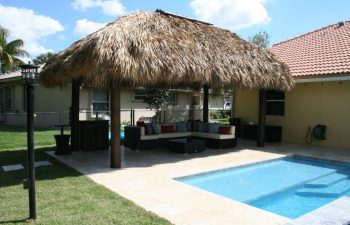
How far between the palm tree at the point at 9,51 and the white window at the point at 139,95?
9998 mm

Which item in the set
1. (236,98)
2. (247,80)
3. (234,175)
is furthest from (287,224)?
(236,98)

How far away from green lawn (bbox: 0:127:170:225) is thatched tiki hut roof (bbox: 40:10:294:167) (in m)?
1.78

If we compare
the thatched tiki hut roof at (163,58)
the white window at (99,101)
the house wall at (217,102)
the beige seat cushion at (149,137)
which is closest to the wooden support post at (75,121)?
the thatched tiki hut roof at (163,58)

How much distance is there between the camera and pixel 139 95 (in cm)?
2380

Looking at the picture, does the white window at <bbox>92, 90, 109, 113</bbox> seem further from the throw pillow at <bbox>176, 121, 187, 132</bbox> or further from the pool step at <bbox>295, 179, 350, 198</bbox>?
the pool step at <bbox>295, 179, 350, 198</bbox>

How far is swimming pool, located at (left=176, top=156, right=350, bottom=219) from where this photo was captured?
689cm

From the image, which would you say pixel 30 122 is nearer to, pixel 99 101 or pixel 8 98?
pixel 99 101

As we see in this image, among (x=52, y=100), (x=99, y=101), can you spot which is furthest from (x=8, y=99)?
(x=99, y=101)

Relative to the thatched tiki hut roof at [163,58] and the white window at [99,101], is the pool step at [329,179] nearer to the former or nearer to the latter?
the thatched tiki hut roof at [163,58]

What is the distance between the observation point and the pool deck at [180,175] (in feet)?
17.2

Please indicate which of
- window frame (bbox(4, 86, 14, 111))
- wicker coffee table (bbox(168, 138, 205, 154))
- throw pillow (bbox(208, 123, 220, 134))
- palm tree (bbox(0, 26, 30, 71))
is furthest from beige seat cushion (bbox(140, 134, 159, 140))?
palm tree (bbox(0, 26, 30, 71))

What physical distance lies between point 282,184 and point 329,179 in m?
1.65

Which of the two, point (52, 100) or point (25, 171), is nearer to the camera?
point (25, 171)

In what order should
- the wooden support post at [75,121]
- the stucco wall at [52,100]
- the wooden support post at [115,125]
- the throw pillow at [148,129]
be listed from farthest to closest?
the stucco wall at [52,100] < the throw pillow at [148,129] < the wooden support post at [75,121] < the wooden support post at [115,125]
